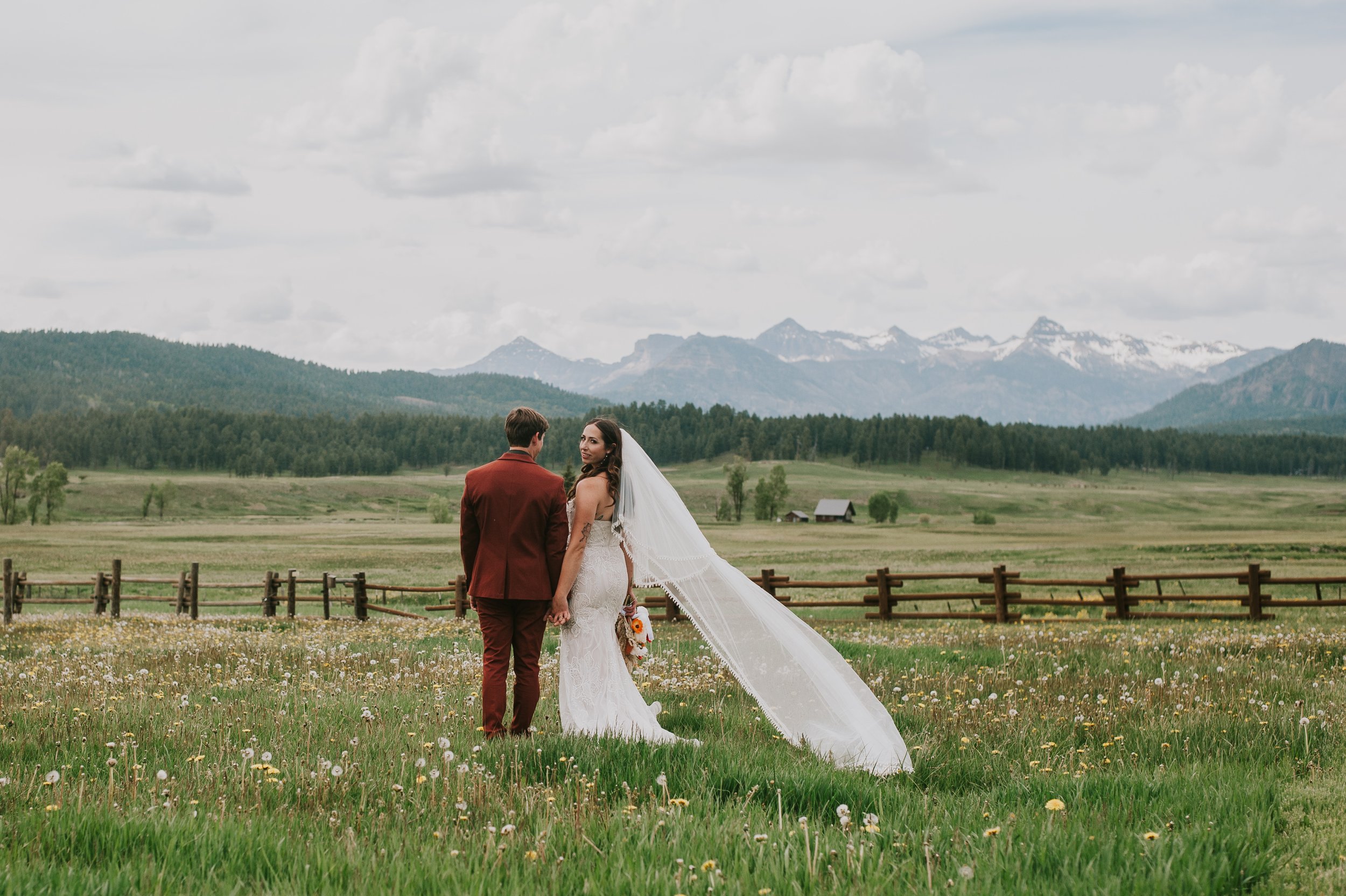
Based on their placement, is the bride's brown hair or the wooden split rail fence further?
the wooden split rail fence

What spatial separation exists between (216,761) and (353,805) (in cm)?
155

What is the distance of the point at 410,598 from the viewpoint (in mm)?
38969

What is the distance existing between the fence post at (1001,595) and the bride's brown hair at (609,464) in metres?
17.1

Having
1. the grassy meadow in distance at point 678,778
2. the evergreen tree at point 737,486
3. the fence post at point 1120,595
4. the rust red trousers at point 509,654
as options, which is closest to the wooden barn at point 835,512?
the evergreen tree at point 737,486

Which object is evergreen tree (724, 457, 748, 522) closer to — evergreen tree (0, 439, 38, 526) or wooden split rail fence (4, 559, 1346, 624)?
evergreen tree (0, 439, 38, 526)

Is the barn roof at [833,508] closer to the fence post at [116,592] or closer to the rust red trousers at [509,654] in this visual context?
the fence post at [116,592]

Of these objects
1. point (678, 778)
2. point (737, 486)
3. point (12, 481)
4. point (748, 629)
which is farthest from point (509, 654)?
point (12, 481)

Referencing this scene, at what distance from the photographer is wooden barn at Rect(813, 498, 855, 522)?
457 ft

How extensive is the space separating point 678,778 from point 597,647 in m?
2.57

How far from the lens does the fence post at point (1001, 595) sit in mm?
23328

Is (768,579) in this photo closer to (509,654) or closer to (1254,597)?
(1254,597)

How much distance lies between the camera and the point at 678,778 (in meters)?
5.89

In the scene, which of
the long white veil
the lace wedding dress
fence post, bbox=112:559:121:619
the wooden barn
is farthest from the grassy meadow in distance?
the wooden barn

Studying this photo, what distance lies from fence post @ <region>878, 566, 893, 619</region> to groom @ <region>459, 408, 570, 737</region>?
58.0 ft
